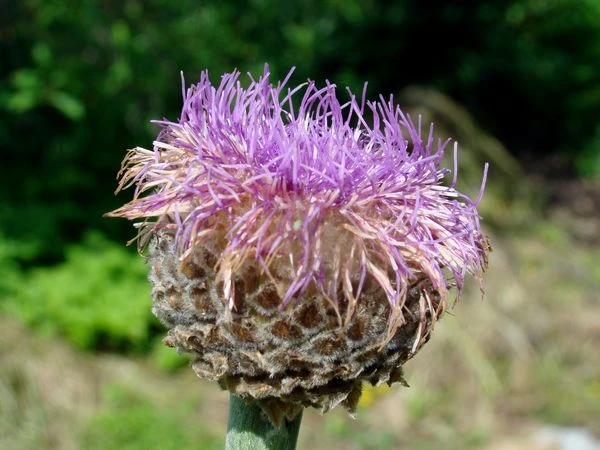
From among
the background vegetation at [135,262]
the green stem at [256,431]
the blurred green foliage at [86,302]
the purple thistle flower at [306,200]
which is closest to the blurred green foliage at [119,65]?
the background vegetation at [135,262]

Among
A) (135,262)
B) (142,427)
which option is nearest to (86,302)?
(135,262)

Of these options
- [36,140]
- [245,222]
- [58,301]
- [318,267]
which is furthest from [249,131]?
[36,140]

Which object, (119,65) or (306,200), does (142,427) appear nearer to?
(119,65)

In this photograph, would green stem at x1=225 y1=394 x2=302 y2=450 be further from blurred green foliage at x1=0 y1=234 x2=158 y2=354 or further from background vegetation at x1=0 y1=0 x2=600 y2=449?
blurred green foliage at x1=0 y1=234 x2=158 y2=354

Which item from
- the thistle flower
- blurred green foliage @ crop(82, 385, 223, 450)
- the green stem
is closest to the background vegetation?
blurred green foliage @ crop(82, 385, 223, 450)

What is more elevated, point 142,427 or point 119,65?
point 119,65

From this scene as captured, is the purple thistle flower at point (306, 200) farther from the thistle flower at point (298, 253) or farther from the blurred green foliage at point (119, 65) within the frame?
the blurred green foliage at point (119, 65)

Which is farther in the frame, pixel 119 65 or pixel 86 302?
pixel 119 65

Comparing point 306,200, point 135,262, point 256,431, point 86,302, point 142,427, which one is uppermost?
point 135,262
